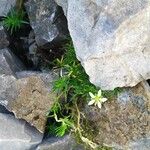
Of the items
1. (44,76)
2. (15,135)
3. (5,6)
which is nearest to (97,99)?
(44,76)

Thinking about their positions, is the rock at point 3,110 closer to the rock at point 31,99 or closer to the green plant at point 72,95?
the rock at point 31,99

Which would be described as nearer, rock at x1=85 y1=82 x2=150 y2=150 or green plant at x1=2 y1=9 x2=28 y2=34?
rock at x1=85 y1=82 x2=150 y2=150

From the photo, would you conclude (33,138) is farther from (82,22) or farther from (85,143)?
(82,22)

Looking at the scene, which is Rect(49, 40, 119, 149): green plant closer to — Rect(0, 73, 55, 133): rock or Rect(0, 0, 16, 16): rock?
Rect(0, 73, 55, 133): rock

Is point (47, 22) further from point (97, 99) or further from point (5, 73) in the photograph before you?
point (97, 99)

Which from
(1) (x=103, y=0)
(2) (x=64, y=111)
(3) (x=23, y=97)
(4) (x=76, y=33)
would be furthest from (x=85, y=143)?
(1) (x=103, y=0)

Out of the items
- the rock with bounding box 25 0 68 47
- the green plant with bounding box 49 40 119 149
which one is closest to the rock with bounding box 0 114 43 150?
the green plant with bounding box 49 40 119 149
